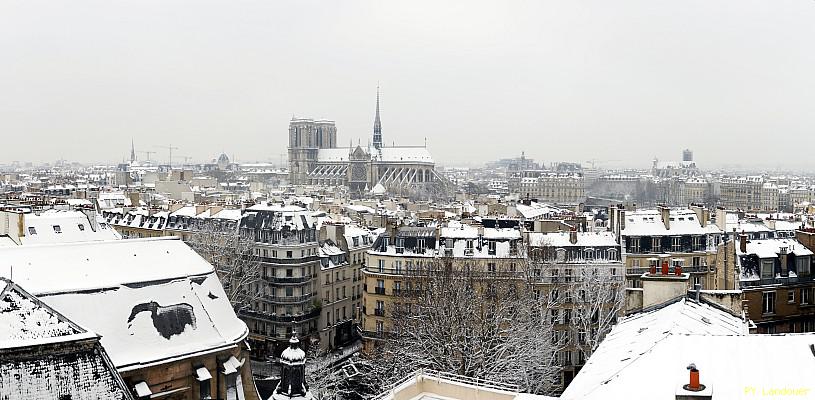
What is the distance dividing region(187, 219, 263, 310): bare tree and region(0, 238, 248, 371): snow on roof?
771 inches

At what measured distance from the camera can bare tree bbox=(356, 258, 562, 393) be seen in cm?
3472

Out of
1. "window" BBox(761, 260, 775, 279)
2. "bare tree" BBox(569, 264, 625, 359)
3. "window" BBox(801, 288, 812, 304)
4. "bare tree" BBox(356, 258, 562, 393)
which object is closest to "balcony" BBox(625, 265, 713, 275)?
"bare tree" BBox(569, 264, 625, 359)

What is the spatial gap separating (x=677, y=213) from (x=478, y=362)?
2296 cm

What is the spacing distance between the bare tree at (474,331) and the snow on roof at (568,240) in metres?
2.77

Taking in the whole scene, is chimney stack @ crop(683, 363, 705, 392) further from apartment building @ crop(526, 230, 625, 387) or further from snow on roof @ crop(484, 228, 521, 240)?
snow on roof @ crop(484, 228, 521, 240)

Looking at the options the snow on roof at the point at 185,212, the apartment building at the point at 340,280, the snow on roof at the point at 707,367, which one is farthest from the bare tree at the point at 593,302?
the snow on roof at the point at 185,212

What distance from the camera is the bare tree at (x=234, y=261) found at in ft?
166

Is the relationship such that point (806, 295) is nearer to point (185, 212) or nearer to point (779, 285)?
point (779, 285)

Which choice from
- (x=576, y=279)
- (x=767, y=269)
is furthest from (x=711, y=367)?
(x=767, y=269)

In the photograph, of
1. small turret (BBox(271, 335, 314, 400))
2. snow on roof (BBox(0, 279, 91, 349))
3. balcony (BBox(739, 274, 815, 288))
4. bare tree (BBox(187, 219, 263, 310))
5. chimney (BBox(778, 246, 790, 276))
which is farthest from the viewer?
bare tree (BBox(187, 219, 263, 310))

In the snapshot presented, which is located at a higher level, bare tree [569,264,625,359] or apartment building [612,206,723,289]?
apartment building [612,206,723,289]

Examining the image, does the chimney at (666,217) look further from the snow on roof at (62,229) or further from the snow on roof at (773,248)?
the snow on roof at (62,229)

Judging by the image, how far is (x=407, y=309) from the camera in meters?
45.2

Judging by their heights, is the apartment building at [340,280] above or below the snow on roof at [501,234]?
below
